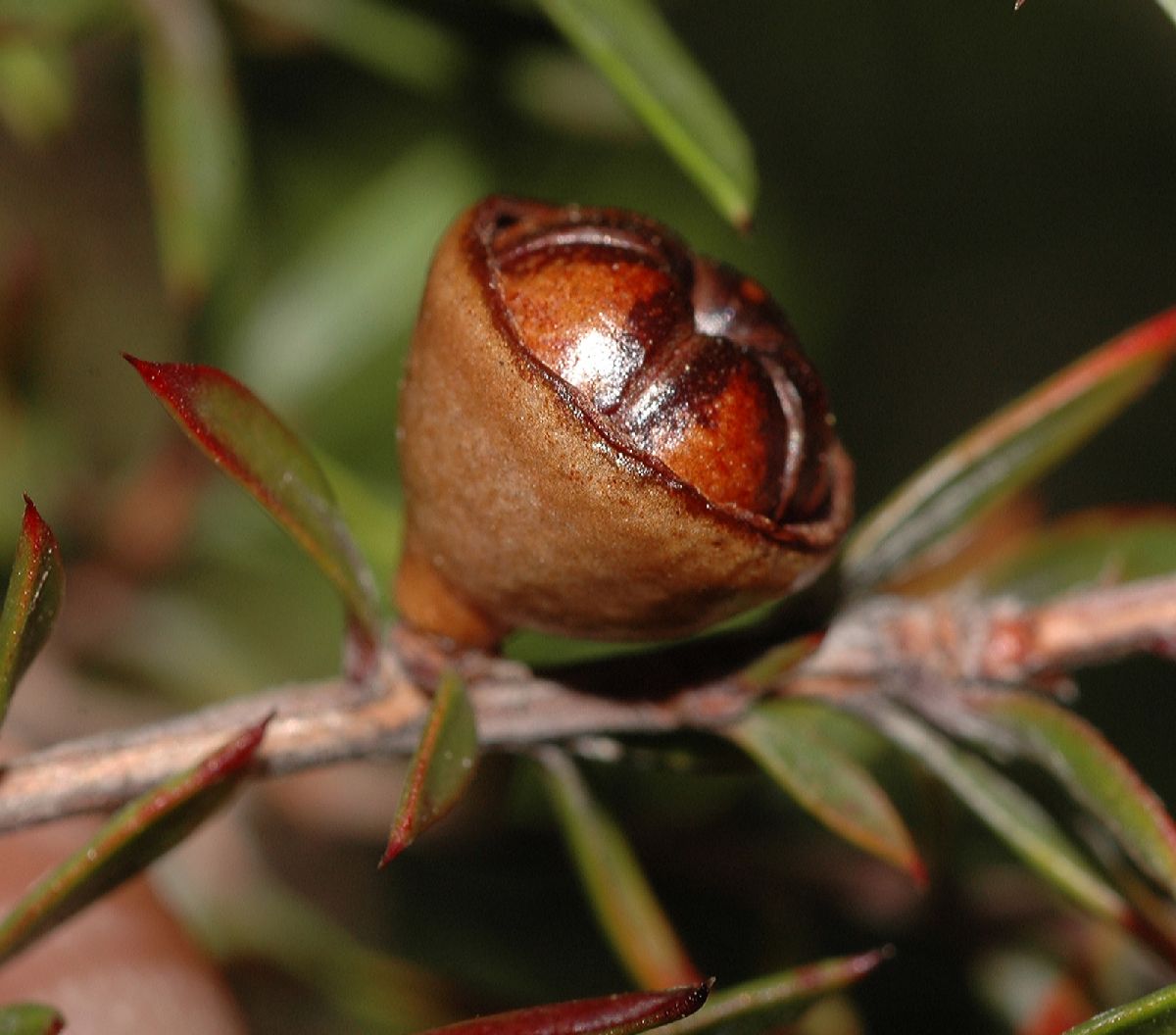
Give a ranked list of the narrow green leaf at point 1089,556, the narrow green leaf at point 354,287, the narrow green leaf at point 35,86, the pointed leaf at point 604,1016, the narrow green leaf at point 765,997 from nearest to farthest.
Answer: the pointed leaf at point 604,1016, the narrow green leaf at point 765,997, the narrow green leaf at point 1089,556, the narrow green leaf at point 35,86, the narrow green leaf at point 354,287

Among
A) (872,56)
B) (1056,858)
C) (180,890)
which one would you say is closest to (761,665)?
(1056,858)

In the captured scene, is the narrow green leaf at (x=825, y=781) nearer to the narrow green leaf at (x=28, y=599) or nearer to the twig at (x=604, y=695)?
the twig at (x=604, y=695)

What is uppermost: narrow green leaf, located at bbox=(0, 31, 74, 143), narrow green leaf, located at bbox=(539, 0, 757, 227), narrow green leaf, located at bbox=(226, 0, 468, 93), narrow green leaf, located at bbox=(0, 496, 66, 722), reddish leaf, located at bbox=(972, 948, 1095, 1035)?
narrow green leaf, located at bbox=(0, 31, 74, 143)

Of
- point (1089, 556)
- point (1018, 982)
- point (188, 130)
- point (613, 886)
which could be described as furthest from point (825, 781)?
point (188, 130)

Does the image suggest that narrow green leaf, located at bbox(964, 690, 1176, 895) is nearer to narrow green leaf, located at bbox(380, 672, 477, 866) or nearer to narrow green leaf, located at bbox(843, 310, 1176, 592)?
narrow green leaf, located at bbox(843, 310, 1176, 592)

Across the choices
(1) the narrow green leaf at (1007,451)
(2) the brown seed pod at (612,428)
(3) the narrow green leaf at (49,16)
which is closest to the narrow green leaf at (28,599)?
(2) the brown seed pod at (612,428)

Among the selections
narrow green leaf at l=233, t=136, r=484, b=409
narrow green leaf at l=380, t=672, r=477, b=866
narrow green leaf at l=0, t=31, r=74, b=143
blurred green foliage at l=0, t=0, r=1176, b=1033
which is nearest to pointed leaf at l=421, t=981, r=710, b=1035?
narrow green leaf at l=380, t=672, r=477, b=866

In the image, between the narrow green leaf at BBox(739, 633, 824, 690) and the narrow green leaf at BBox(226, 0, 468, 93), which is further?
the narrow green leaf at BBox(226, 0, 468, 93)

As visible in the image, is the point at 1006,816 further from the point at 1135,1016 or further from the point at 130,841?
the point at 130,841
